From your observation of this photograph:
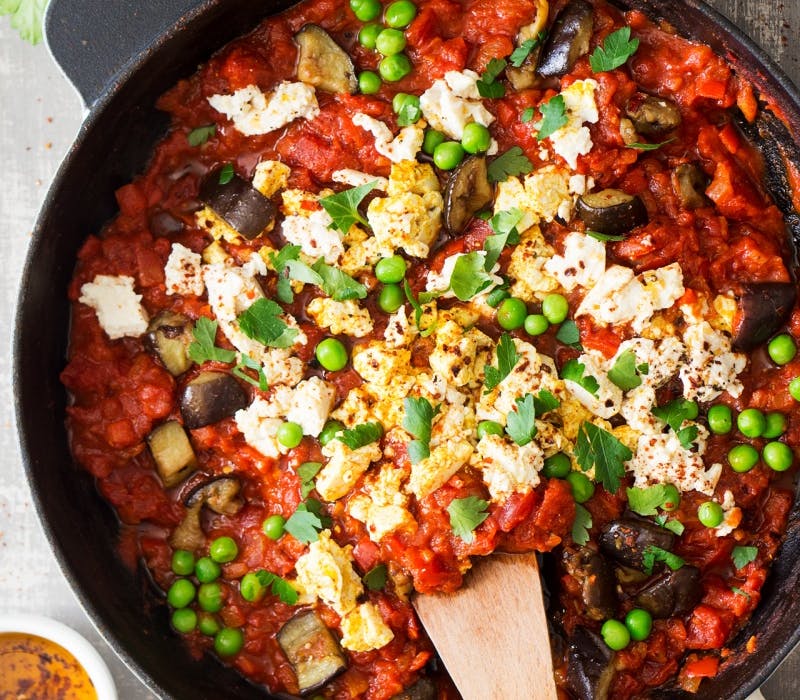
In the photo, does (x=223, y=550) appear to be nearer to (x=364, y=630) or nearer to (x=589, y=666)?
(x=364, y=630)

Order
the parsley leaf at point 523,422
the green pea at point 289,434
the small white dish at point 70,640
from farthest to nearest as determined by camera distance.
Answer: the small white dish at point 70,640 < the green pea at point 289,434 < the parsley leaf at point 523,422

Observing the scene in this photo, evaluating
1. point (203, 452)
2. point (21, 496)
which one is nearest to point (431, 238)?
point (203, 452)

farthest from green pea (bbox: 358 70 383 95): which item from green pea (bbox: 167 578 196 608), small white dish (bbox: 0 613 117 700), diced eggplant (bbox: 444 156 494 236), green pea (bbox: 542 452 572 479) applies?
small white dish (bbox: 0 613 117 700)

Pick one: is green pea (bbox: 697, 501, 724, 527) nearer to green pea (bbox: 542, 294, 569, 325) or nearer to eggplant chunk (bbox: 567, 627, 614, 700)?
eggplant chunk (bbox: 567, 627, 614, 700)

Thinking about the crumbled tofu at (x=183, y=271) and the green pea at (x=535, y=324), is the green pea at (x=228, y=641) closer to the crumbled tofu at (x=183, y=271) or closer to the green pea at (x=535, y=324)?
the crumbled tofu at (x=183, y=271)

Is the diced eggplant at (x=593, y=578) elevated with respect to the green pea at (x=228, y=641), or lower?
elevated

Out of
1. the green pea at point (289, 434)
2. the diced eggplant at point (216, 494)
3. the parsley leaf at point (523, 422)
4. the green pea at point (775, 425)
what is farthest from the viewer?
the green pea at point (775, 425)

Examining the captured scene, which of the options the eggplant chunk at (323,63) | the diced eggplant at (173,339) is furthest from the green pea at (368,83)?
the diced eggplant at (173,339)

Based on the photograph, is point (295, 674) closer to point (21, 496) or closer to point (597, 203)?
point (21, 496)
